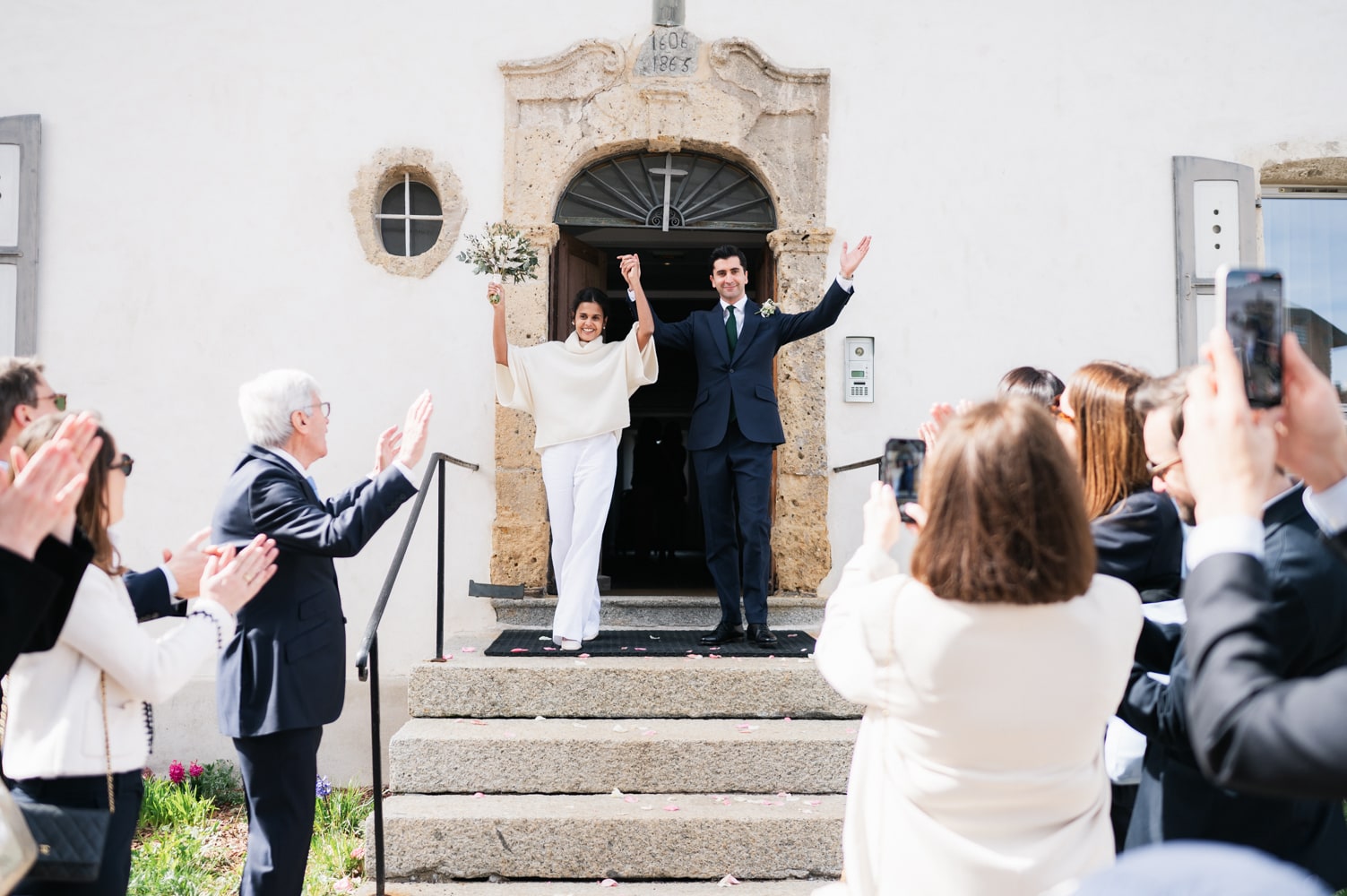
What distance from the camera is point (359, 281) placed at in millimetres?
5871

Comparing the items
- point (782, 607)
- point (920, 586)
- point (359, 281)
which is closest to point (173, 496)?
point (359, 281)

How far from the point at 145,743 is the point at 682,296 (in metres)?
8.84

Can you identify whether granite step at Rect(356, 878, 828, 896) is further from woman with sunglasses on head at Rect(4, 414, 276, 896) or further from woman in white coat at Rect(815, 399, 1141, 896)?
woman in white coat at Rect(815, 399, 1141, 896)

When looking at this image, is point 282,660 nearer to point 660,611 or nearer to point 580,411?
point 580,411

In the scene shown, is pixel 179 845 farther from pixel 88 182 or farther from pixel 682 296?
pixel 682 296

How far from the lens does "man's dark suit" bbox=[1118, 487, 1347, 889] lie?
1598 mm

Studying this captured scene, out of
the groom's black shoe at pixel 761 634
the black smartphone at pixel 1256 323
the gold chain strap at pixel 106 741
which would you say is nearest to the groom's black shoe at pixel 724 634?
the groom's black shoe at pixel 761 634

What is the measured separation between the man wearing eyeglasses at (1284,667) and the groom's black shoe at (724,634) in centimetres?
323

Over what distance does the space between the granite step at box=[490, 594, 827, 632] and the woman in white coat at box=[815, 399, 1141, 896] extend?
4147 mm

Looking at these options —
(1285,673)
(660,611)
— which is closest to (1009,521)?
(1285,673)

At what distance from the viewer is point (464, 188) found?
19.4ft

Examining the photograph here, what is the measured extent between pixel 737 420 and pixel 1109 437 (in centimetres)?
292

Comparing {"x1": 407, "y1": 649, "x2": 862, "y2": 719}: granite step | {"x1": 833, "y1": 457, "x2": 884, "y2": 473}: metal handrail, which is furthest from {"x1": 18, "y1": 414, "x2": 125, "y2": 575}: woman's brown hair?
{"x1": 833, "y1": 457, "x2": 884, "y2": 473}: metal handrail

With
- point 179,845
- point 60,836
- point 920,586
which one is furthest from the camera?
point 179,845
